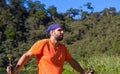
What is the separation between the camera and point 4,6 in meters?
76.7

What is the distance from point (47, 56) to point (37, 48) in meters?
0.13

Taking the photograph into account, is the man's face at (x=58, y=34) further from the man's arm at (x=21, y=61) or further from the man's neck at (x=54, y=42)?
the man's arm at (x=21, y=61)

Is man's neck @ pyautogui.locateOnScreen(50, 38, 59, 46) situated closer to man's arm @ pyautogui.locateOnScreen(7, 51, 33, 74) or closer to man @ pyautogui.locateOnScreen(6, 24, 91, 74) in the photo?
man @ pyautogui.locateOnScreen(6, 24, 91, 74)

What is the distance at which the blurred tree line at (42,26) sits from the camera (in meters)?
57.0

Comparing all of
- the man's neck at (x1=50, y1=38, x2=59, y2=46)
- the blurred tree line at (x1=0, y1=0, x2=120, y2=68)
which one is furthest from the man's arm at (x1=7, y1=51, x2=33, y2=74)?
the blurred tree line at (x1=0, y1=0, x2=120, y2=68)

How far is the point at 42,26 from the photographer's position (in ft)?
231

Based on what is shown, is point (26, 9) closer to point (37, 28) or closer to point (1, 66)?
point (37, 28)

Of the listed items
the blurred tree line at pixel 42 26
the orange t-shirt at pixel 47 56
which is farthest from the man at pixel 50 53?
the blurred tree line at pixel 42 26

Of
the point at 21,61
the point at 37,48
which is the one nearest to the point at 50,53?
the point at 37,48

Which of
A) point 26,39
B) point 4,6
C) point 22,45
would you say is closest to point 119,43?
point 22,45

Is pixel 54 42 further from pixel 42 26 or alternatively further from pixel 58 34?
pixel 42 26

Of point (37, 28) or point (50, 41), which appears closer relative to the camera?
point (50, 41)

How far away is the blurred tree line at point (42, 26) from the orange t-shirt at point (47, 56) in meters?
44.0

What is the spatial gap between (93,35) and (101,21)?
676cm
